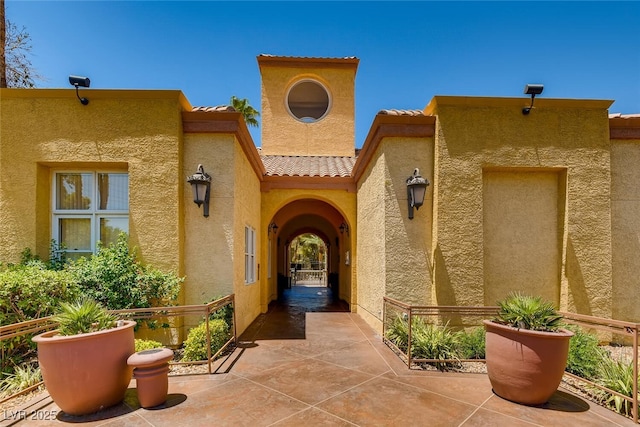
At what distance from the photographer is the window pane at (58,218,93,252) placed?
268 inches

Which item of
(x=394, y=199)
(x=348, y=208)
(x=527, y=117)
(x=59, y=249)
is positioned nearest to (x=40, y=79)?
(x=59, y=249)

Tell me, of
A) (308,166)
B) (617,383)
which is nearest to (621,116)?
(617,383)

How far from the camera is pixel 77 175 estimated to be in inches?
272

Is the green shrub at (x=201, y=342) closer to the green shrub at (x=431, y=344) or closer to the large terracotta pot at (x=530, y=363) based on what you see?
the green shrub at (x=431, y=344)

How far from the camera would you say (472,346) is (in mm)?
5805

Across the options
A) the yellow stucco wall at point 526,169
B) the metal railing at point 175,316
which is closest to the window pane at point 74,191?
the metal railing at point 175,316

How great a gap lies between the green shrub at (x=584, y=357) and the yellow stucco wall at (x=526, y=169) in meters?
1.49

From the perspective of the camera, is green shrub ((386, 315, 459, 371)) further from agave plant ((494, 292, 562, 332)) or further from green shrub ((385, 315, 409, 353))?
agave plant ((494, 292, 562, 332))

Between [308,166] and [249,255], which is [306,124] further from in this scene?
[249,255]

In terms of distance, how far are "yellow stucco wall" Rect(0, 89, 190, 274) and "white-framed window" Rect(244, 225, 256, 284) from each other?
1980mm

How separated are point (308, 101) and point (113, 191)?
32.2 feet

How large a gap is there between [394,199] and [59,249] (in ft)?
24.0

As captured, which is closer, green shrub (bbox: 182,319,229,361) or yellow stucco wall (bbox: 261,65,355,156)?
green shrub (bbox: 182,319,229,361)

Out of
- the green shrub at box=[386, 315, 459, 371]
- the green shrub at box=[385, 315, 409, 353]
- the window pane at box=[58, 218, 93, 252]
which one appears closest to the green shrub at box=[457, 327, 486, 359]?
the green shrub at box=[386, 315, 459, 371]
